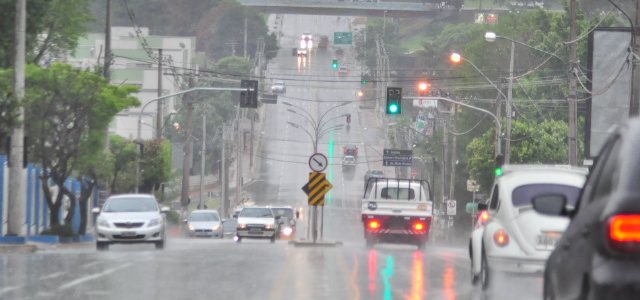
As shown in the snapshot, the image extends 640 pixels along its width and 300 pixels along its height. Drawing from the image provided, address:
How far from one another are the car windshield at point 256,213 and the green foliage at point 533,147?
20163 millimetres

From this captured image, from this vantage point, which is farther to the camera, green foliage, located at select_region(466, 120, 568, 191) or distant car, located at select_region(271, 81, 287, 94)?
distant car, located at select_region(271, 81, 287, 94)

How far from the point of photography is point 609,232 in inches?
274

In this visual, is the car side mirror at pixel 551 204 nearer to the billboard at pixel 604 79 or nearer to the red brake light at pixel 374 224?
the red brake light at pixel 374 224

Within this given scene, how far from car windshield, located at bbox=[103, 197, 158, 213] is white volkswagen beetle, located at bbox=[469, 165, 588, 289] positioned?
610 inches

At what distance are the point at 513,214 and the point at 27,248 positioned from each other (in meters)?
16.2

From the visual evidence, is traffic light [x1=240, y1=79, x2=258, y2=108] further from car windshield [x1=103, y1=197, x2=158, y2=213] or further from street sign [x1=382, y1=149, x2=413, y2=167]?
street sign [x1=382, y1=149, x2=413, y2=167]

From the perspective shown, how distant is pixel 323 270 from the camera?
72.3ft

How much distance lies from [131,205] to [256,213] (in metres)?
16.6

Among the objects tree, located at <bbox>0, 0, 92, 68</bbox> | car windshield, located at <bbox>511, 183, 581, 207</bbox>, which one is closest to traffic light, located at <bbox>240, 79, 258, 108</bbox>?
tree, located at <bbox>0, 0, 92, 68</bbox>

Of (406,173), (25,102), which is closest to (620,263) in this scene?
(25,102)

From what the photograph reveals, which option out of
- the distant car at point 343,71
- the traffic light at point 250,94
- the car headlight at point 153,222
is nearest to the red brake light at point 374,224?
the car headlight at point 153,222

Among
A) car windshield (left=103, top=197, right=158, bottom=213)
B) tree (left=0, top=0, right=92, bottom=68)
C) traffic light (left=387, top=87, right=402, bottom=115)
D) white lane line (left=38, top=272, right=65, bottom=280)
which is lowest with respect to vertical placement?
white lane line (left=38, top=272, right=65, bottom=280)

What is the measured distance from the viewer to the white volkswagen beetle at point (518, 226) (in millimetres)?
15734

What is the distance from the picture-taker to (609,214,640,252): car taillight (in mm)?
6832
